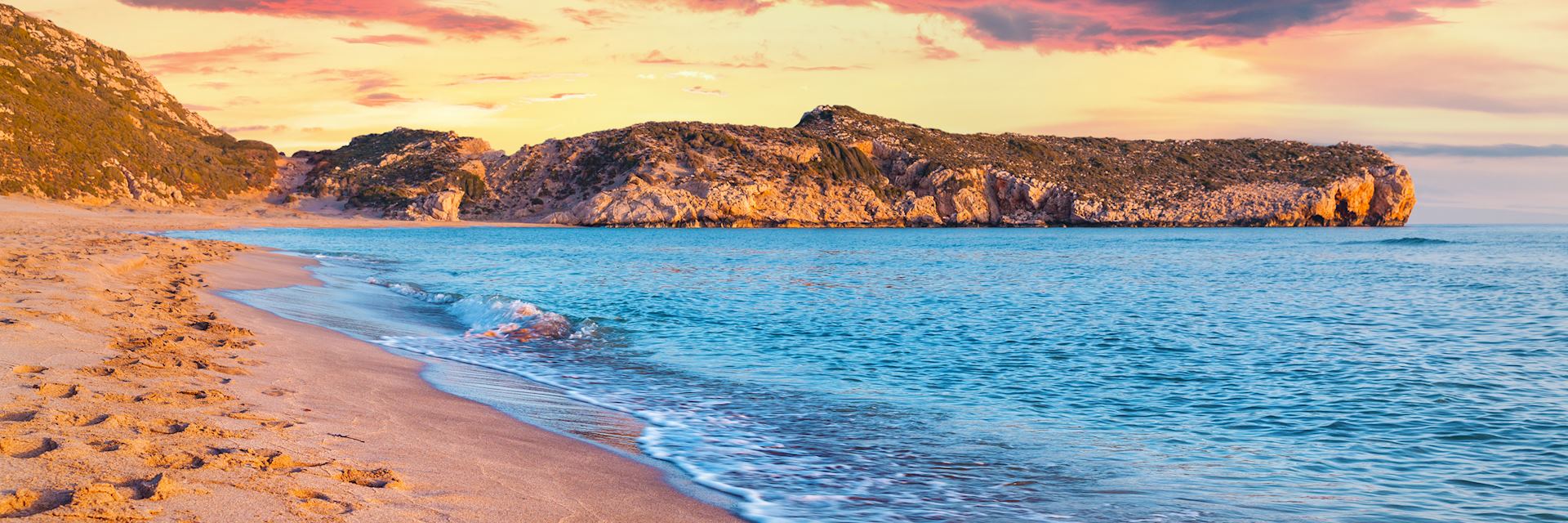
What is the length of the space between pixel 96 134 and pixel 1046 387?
115994 millimetres

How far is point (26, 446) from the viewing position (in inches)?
207

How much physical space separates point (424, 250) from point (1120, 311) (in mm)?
41399

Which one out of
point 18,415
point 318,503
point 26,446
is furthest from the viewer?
point 18,415

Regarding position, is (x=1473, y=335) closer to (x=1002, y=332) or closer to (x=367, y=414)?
(x=1002, y=332)

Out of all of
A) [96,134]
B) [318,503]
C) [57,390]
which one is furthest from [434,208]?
[318,503]

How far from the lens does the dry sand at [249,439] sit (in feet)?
16.2

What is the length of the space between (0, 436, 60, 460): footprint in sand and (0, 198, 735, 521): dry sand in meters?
0.01

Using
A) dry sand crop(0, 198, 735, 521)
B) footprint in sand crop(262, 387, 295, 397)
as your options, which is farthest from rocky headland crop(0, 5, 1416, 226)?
footprint in sand crop(262, 387, 295, 397)

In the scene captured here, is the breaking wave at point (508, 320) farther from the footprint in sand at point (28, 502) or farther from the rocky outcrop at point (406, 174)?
the rocky outcrop at point (406, 174)

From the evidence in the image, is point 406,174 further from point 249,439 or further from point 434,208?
point 249,439

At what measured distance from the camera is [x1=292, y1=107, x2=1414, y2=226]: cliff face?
139 meters

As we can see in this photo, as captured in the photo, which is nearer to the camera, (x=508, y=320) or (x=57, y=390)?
(x=57, y=390)

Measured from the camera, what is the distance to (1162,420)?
32.2 ft

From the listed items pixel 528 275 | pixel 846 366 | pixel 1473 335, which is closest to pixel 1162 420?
pixel 846 366
